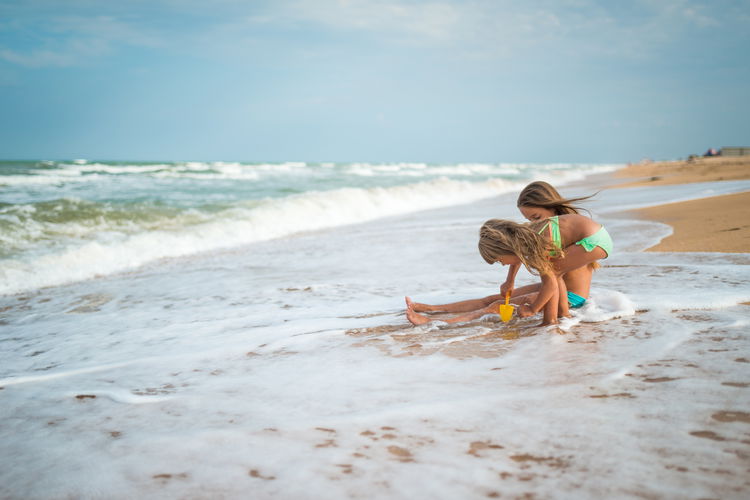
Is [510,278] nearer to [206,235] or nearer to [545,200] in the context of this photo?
[545,200]

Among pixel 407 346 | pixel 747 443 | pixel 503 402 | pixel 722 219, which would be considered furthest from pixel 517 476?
pixel 722 219

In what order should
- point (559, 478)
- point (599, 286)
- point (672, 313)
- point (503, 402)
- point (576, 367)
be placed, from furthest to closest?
point (599, 286)
point (672, 313)
point (576, 367)
point (503, 402)
point (559, 478)

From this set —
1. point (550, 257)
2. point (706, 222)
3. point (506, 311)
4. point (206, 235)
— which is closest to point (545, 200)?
point (550, 257)

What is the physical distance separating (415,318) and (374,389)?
116 centimetres

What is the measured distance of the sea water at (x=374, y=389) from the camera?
1.80 m

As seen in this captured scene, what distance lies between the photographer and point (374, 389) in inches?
102

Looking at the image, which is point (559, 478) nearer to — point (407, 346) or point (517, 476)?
point (517, 476)

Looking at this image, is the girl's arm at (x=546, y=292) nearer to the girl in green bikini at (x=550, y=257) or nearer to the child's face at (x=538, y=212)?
the girl in green bikini at (x=550, y=257)

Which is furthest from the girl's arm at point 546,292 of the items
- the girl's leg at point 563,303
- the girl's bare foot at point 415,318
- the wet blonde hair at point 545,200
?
the girl's bare foot at point 415,318

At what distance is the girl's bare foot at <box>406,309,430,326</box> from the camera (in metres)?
3.67

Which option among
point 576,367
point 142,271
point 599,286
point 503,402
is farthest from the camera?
point 142,271

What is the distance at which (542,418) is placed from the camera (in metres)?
2.12

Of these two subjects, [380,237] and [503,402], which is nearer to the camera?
[503,402]

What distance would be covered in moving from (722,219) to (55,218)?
38.3 ft
